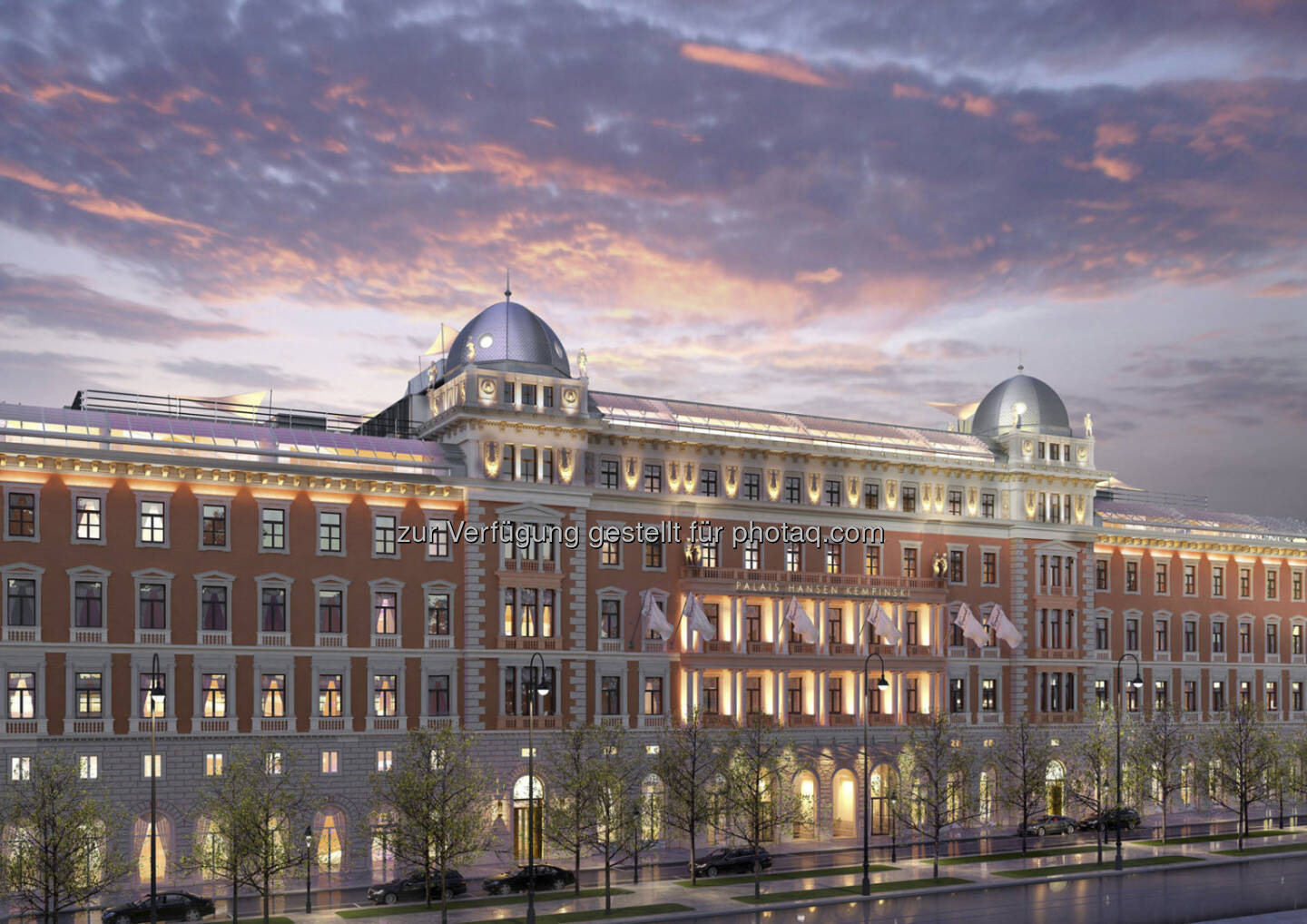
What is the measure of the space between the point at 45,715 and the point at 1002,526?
190 feet

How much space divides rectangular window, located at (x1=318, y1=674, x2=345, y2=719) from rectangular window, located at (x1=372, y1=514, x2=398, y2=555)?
6711 millimetres

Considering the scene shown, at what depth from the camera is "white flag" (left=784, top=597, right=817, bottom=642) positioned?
7844 cm

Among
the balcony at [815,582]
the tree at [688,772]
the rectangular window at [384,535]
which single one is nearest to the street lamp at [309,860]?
the rectangular window at [384,535]

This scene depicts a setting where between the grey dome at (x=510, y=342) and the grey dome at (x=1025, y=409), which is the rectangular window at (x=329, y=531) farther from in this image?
the grey dome at (x=1025, y=409)

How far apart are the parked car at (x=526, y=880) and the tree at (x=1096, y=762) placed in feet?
100

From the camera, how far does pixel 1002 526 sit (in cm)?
8956

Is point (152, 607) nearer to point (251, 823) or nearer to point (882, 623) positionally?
point (251, 823)

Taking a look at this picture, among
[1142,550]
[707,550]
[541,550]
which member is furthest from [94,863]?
[1142,550]

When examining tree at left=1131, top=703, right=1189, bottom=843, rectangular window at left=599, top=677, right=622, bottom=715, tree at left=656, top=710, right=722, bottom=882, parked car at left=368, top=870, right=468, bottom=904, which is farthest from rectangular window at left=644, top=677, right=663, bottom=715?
tree at left=1131, top=703, right=1189, bottom=843

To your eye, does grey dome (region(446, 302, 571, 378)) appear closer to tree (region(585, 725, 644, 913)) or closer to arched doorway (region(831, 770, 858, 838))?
tree (region(585, 725, 644, 913))

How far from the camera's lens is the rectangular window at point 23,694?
61438 millimetres

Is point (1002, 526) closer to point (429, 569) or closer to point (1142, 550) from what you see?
point (1142, 550)

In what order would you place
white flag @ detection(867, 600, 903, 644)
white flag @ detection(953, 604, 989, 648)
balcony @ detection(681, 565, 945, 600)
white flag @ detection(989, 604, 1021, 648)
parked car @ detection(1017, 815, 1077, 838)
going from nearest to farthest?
balcony @ detection(681, 565, 945, 600), white flag @ detection(867, 600, 903, 644), parked car @ detection(1017, 815, 1077, 838), white flag @ detection(953, 604, 989, 648), white flag @ detection(989, 604, 1021, 648)

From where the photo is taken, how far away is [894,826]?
79062 mm
